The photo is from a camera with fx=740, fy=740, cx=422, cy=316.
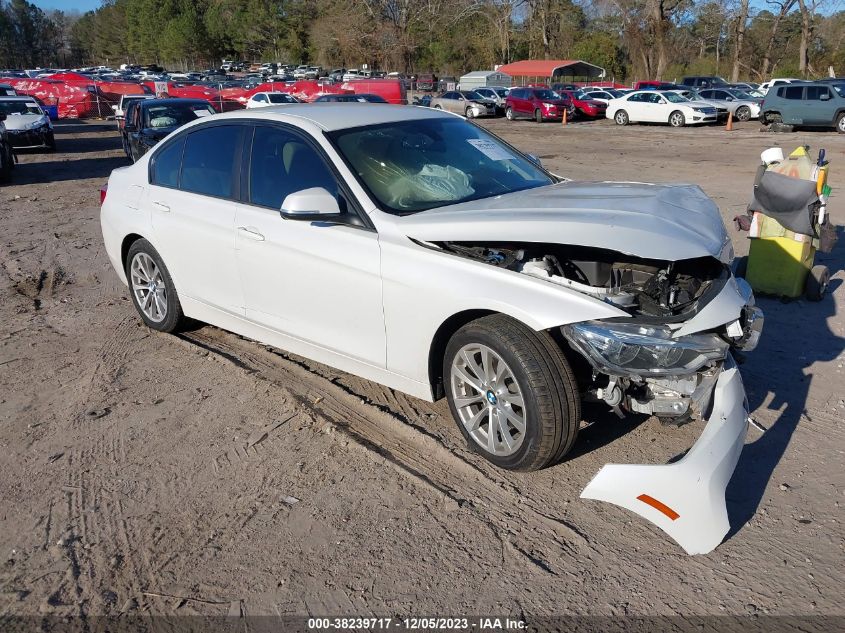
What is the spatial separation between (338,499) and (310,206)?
1536mm

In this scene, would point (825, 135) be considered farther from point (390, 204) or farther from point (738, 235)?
point (390, 204)

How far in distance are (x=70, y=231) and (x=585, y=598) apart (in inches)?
386

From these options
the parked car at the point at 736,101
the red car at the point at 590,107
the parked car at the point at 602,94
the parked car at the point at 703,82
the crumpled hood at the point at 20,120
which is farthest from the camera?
the parked car at the point at 703,82

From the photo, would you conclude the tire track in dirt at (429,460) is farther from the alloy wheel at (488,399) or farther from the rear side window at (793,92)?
the rear side window at (793,92)

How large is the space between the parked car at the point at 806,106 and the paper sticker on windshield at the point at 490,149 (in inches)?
920

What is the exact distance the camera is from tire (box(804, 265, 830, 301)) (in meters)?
6.38

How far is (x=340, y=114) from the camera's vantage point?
15.8 feet

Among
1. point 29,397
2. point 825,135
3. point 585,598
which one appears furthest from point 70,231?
point 825,135

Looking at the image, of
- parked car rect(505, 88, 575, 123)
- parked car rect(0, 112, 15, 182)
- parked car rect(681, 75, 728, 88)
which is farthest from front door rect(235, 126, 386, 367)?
parked car rect(681, 75, 728, 88)

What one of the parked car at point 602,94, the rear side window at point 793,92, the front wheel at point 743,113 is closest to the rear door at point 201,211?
the rear side window at point 793,92

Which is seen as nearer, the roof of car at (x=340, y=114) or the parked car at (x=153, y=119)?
the roof of car at (x=340, y=114)

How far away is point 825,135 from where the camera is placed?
77.9 ft

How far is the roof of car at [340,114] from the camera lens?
182 inches

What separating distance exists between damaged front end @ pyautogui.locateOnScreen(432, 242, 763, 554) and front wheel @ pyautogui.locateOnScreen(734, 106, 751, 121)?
29.7m
